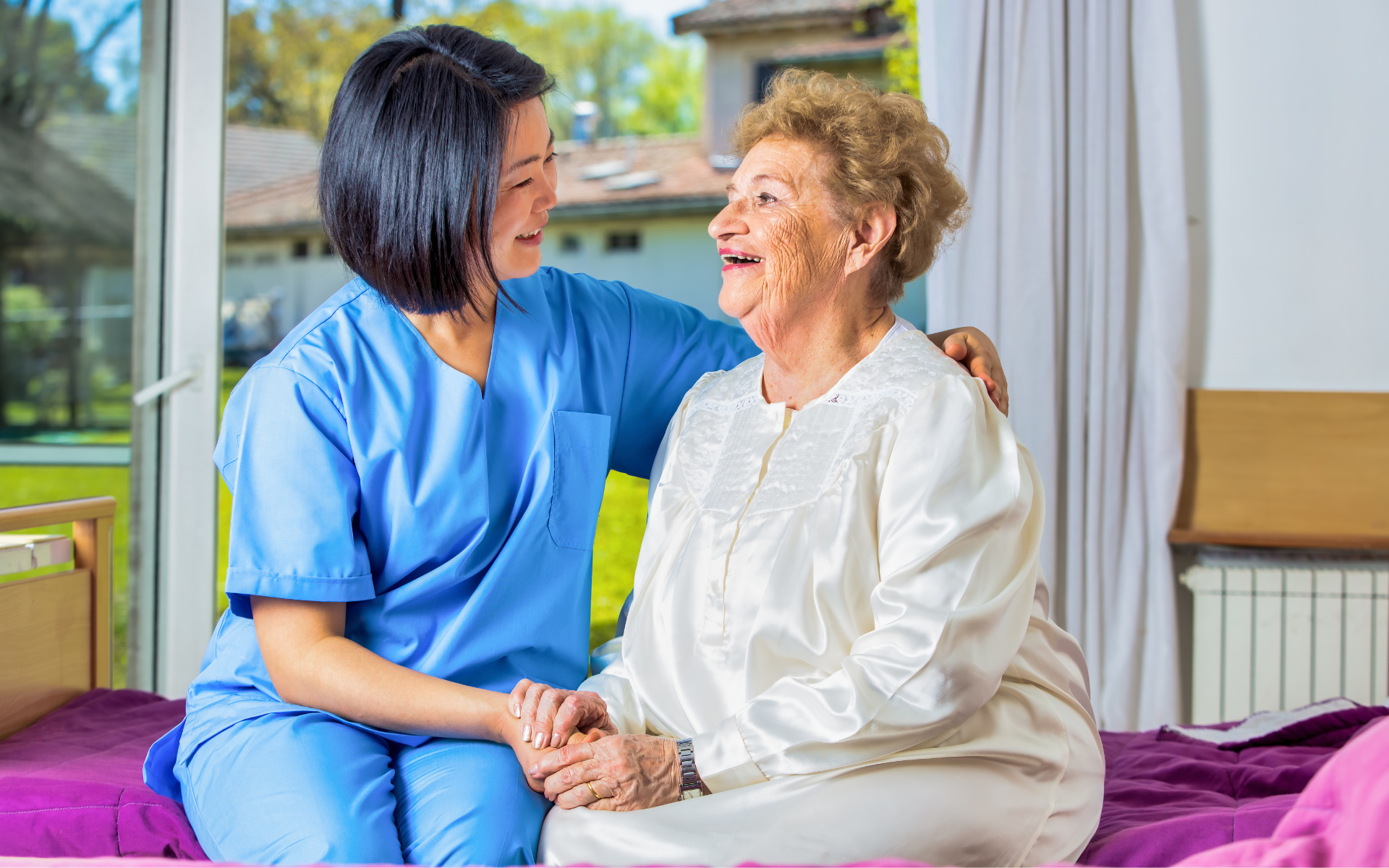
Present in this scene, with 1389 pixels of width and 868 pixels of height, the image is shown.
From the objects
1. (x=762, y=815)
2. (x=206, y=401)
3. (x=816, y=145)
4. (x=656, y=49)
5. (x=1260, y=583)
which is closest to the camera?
(x=762, y=815)

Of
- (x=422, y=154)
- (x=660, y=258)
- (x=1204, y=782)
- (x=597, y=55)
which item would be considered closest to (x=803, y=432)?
(x=422, y=154)

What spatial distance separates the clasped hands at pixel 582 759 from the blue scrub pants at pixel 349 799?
0.05 meters

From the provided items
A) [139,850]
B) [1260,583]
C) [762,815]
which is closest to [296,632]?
[139,850]

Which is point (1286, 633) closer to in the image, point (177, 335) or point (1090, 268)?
point (1090, 268)

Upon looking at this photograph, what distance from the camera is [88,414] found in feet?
11.9

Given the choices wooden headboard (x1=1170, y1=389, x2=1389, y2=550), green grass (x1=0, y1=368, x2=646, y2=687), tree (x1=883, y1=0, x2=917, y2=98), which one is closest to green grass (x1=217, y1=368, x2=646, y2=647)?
green grass (x1=0, y1=368, x2=646, y2=687)

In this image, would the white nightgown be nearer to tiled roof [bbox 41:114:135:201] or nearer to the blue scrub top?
the blue scrub top

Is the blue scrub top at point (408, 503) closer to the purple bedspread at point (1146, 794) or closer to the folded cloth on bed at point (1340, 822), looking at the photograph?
the purple bedspread at point (1146, 794)

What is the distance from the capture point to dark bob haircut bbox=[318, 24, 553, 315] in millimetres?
1327

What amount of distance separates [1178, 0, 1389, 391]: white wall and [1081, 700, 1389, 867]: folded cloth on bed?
3.46 feet

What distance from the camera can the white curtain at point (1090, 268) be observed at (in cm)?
248

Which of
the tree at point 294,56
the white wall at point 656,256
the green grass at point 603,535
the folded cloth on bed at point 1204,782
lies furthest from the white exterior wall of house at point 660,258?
the folded cloth on bed at point 1204,782

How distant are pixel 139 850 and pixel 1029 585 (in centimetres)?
115

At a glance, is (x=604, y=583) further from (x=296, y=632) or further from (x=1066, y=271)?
(x=296, y=632)
